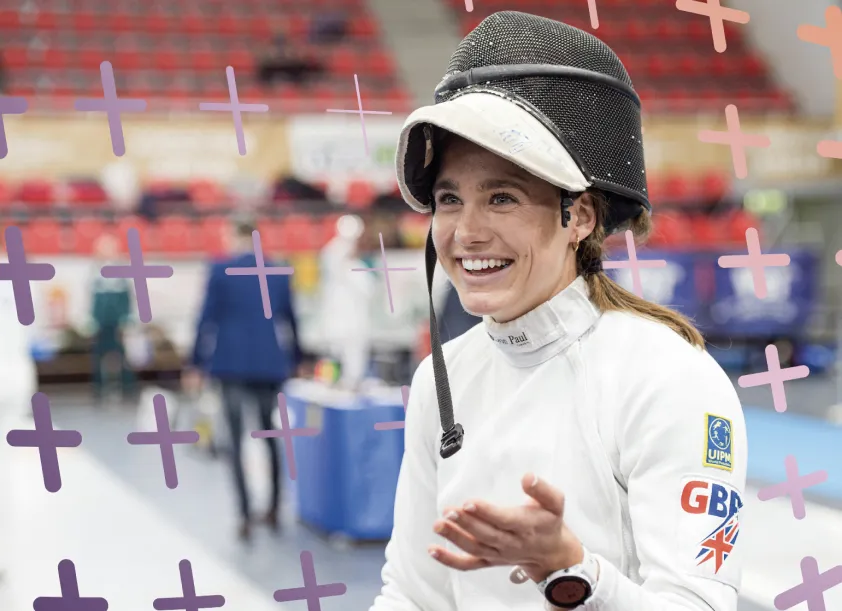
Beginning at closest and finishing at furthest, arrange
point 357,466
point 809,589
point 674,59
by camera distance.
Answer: point 809,589 → point 357,466 → point 674,59

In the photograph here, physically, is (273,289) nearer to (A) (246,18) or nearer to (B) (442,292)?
(B) (442,292)

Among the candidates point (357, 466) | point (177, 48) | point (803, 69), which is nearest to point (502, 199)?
point (357, 466)

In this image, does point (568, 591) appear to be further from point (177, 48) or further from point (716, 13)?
point (177, 48)

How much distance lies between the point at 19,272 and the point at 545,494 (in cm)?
105

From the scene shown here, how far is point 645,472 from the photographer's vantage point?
1201 mm

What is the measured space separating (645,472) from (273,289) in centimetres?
384

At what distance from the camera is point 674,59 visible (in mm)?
12773

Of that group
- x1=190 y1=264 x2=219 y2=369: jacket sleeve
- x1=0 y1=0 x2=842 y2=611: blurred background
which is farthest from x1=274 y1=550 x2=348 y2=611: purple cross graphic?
x1=190 y1=264 x2=219 y2=369: jacket sleeve

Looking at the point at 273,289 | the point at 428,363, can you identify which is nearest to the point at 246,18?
the point at 273,289

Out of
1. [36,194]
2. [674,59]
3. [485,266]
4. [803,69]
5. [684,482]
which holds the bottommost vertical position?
[684,482]

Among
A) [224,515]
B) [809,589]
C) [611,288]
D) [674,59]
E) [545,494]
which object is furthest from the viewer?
[674,59]

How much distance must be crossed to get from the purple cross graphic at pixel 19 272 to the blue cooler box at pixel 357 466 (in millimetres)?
3098

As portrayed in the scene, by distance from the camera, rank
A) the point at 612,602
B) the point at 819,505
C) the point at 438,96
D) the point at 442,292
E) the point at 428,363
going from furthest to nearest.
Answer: the point at 819,505 → the point at 442,292 → the point at 428,363 → the point at 438,96 → the point at 612,602

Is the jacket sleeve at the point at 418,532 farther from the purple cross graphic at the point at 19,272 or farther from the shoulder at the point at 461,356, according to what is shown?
the purple cross graphic at the point at 19,272
